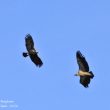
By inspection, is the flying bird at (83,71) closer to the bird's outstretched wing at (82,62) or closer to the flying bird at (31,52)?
the bird's outstretched wing at (82,62)

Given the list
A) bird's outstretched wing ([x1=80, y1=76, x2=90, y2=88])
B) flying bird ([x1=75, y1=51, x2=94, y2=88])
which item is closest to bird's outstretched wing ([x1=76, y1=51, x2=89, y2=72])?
flying bird ([x1=75, y1=51, x2=94, y2=88])

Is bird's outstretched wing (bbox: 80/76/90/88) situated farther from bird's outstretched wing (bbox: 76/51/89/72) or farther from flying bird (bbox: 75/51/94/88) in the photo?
bird's outstretched wing (bbox: 76/51/89/72)

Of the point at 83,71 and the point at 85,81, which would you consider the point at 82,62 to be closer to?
the point at 83,71

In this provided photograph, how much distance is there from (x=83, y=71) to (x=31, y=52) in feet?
17.8

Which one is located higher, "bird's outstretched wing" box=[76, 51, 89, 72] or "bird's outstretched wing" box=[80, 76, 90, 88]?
"bird's outstretched wing" box=[76, 51, 89, 72]

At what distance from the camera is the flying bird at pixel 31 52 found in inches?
2315

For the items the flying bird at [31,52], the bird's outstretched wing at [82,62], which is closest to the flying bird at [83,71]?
the bird's outstretched wing at [82,62]

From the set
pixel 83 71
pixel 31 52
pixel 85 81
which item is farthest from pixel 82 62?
pixel 31 52

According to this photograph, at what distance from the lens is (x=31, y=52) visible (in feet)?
195

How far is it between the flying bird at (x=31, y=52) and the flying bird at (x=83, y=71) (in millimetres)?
4510

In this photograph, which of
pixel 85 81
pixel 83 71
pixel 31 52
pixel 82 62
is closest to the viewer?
pixel 82 62

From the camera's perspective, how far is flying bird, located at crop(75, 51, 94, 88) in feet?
179

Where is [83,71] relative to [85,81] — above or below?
above

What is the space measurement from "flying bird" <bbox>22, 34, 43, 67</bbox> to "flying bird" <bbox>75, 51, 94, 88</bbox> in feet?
14.8
